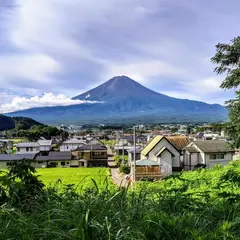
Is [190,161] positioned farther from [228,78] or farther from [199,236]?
[199,236]

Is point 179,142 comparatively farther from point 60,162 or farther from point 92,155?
point 60,162

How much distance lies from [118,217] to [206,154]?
74.8 feet

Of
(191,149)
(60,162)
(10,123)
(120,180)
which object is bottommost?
(60,162)

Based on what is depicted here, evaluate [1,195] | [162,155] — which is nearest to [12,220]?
[1,195]

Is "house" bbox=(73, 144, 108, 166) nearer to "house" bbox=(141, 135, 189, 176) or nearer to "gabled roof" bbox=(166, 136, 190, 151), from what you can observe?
"gabled roof" bbox=(166, 136, 190, 151)

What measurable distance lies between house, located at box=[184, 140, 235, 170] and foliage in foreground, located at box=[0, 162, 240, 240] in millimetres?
21806

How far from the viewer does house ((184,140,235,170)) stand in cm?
2377

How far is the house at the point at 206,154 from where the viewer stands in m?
23.8

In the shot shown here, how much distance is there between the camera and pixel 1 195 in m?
2.45

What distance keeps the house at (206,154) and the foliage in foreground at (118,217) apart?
21.8 meters

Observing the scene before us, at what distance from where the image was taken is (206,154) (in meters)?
23.6

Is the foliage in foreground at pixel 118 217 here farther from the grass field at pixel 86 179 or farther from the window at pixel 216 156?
the window at pixel 216 156

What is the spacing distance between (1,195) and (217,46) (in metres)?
11.4

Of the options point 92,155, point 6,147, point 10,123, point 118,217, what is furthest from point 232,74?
point 10,123
